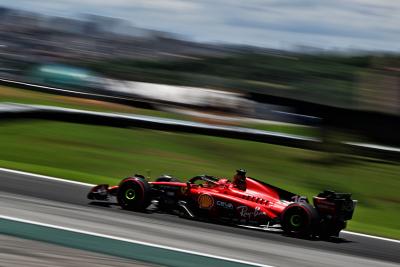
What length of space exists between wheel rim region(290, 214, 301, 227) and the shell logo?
1203mm

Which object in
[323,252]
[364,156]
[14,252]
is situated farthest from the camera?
[364,156]

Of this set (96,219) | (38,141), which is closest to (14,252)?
(96,219)

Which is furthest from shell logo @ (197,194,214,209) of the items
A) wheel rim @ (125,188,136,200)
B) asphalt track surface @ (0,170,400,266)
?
wheel rim @ (125,188,136,200)

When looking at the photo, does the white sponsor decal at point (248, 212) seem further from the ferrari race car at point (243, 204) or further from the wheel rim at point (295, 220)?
the wheel rim at point (295, 220)

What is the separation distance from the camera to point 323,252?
9398 mm

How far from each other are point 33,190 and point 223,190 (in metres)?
3.27

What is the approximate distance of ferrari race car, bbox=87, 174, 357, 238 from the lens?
10.3m

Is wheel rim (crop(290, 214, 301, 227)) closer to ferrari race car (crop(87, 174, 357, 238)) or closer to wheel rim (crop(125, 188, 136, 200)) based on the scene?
ferrari race car (crop(87, 174, 357, 238))

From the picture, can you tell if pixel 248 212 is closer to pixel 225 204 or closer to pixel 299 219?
pixel 225 204

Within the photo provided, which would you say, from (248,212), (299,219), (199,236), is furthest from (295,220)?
(199,236)

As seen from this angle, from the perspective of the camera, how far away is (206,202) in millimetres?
10688

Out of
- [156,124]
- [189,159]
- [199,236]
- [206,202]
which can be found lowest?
[199,236]

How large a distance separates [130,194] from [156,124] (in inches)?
680

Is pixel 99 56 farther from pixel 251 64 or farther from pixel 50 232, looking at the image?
pixel 50 232
